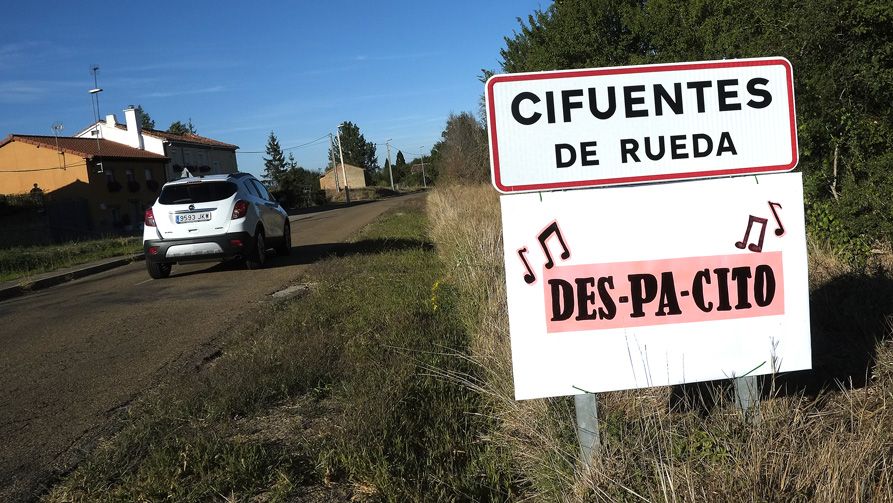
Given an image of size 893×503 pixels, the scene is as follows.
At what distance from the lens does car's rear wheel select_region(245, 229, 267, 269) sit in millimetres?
11648

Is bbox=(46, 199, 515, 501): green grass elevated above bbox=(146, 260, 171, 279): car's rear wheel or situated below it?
below

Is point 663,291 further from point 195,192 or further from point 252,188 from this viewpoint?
point 252,188

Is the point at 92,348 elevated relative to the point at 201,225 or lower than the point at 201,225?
lower

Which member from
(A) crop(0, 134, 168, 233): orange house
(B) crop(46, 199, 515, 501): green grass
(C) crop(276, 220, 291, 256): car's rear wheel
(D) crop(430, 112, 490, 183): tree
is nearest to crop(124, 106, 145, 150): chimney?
(A) crop(0, 134, 168, 233): orange house

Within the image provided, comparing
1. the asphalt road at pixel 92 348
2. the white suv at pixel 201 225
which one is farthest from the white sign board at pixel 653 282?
the white suv at pixel 201 225

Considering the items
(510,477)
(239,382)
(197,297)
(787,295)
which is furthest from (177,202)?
(787,295)

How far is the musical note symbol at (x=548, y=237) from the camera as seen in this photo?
108 inches

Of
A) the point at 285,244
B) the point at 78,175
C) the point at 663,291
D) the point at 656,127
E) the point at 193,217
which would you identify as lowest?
the point at 285,244

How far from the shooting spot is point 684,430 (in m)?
3.05

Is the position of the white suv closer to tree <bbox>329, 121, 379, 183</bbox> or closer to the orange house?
the orange house

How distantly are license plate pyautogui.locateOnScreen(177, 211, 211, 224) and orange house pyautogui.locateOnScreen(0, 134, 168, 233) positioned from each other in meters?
35.0

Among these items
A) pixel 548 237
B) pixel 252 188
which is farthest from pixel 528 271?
pixel 252 188

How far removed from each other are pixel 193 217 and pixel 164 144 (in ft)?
161

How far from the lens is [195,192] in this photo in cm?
1137
